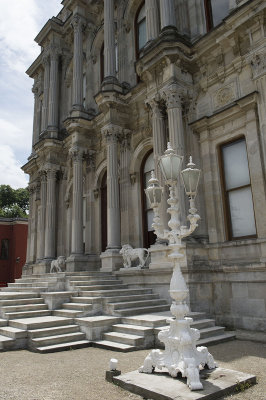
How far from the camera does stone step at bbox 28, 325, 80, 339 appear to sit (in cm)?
814

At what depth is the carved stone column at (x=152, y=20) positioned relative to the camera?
13.4m

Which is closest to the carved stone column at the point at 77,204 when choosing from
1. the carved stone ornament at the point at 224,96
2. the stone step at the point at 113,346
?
the carved stone ornament at the point at 224,96

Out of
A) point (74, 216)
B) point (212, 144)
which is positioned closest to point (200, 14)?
point (212, 144)

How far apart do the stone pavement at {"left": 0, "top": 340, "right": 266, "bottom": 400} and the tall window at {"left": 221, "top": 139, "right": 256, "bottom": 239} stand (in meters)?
3.56

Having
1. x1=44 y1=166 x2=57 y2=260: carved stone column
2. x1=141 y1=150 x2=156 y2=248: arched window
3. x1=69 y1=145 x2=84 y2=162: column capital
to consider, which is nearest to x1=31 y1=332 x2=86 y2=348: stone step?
x1=141 y1=150 x2=156 y2=248: arched window

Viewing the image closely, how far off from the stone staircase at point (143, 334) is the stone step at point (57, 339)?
49cm

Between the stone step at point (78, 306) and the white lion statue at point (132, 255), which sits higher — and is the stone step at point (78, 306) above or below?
below

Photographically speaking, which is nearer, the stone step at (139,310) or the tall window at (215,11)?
the stone step at (139,310)

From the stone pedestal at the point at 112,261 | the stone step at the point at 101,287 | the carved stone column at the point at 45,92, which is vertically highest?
the carved stone column at the point at 45,92

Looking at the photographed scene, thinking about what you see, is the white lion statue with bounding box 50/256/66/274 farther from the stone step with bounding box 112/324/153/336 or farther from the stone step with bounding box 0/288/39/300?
the stone step with bounding box 112/324/153/336

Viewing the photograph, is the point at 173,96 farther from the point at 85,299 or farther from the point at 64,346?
the point at 64,346

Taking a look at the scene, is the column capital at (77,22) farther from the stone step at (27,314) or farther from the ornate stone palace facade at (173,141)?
the stone step at (27,314)

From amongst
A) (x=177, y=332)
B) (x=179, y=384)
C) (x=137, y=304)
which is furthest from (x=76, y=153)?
(x=179, y=384)

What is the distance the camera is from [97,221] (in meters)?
17.4
